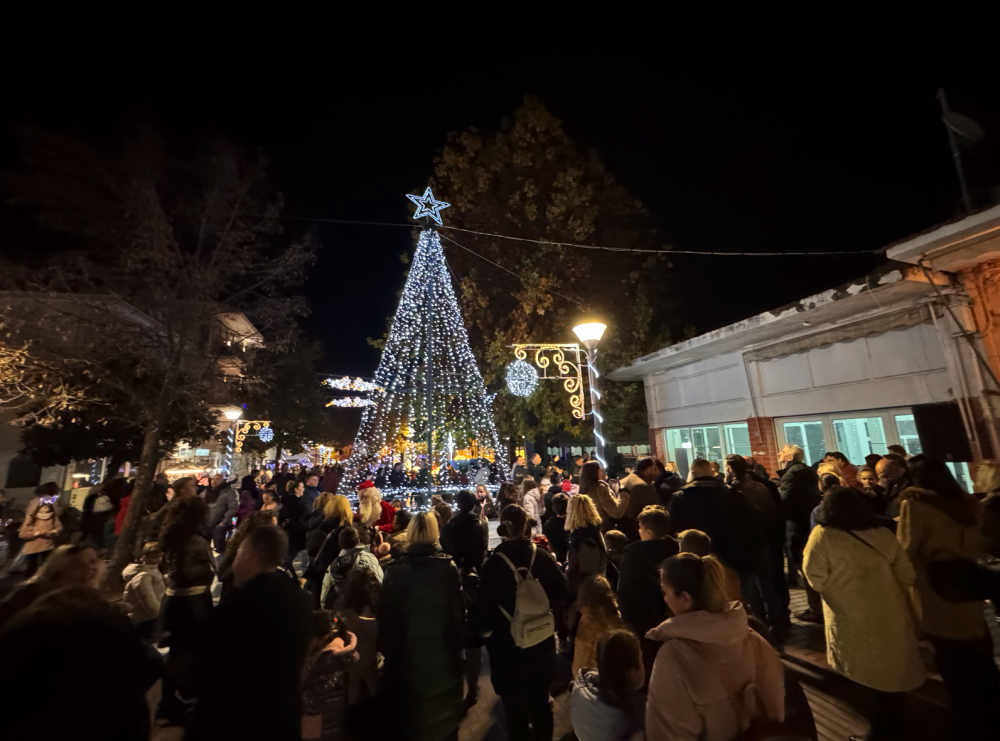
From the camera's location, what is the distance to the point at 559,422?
51.4 feet

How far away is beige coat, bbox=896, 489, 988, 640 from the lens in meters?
2.91

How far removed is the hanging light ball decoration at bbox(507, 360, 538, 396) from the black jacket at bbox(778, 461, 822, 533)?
25.3 feet

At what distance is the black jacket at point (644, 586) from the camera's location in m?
3.34

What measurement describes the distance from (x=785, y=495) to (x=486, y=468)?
10.5m

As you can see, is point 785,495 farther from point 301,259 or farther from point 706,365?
point 301,259

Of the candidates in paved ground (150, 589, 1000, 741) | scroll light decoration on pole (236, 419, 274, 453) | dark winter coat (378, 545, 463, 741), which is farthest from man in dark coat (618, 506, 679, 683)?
scroll light decoration on pole (236, 419, 274, 453)

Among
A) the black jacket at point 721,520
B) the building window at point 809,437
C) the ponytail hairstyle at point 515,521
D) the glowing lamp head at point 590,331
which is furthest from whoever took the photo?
the building window at point 809,437

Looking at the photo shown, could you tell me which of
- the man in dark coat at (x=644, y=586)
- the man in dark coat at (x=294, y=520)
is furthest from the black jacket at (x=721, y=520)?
the man in dark coat at (x=294, y=520)

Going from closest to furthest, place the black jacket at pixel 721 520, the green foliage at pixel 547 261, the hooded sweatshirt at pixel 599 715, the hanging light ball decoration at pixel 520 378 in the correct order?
the hooded sweatshirt at pixel 599 715 → the black jacket at pixel 721 520 → the hanging light ball decoration at pixel 520 378 → the green foliage at pixel 547 261

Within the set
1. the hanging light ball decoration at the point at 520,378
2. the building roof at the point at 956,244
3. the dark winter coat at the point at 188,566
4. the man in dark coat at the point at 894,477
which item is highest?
the building roof at the point at 956,244

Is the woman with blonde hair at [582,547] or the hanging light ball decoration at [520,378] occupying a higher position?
the hanging light ball decoration at [520,378]

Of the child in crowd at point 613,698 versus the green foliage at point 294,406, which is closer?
the child in crowd at point 613,698

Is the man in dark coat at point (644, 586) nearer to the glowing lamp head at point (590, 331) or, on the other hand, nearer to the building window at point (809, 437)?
the glowing lamp head at point (590, 331)

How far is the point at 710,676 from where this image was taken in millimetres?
1772
